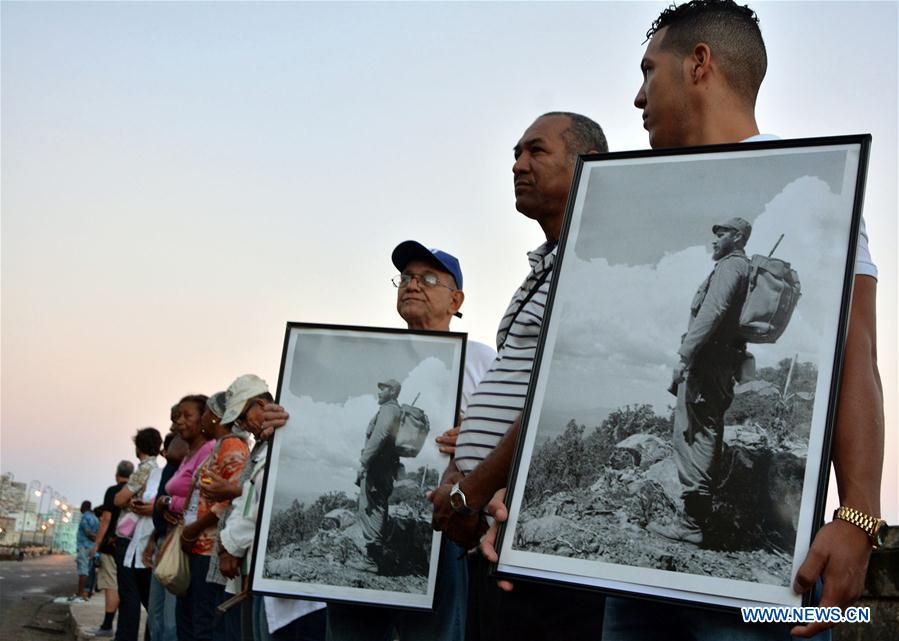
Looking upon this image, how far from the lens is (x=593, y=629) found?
271 centimetres

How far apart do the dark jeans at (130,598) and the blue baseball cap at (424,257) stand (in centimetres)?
531

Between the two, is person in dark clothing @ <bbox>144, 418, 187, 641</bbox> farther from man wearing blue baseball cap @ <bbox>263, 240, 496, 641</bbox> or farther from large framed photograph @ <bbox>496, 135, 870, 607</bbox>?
large framed photograph @ <bbox>496, 135, 870, 607</bbox>

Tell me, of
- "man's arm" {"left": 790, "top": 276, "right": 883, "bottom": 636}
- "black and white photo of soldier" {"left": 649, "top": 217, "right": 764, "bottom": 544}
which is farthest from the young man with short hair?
"black and white photo of soldier" {"left": 649, "top": 217, "right": 764, "bottom": 544}

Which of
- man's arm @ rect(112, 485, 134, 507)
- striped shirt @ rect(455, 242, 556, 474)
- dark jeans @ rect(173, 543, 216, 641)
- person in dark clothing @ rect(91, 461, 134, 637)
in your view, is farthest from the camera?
person in dark clothing @ rect(91, 461, 134, 637)

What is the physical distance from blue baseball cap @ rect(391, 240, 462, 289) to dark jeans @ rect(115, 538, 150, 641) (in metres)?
5.31

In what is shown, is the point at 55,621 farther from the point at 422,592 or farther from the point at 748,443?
the point at 748,443

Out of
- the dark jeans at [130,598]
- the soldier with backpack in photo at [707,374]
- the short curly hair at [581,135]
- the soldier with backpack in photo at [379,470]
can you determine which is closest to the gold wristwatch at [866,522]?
the soldier with backpack in photo at [707,374]

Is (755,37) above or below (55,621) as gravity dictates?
above

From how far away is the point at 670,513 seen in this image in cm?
195

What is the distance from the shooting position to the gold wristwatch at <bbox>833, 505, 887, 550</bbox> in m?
1.90

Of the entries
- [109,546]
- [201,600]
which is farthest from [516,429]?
[109,546]

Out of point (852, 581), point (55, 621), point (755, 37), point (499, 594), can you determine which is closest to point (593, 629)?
point (499, 594)

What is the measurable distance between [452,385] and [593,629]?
1304 millimetres

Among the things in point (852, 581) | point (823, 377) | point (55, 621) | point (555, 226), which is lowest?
point (55, 621)
